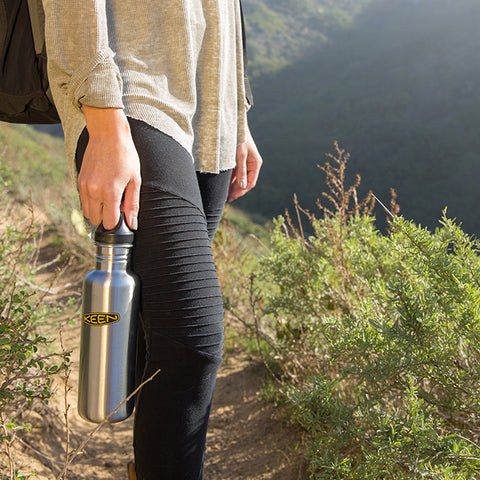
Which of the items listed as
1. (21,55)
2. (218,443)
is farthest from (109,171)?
(218,443)

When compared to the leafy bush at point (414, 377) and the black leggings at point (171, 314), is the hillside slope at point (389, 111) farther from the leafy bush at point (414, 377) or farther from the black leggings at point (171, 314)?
the black leggings at point (171, 314)

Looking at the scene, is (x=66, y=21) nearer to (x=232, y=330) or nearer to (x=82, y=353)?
(x=82, y=353)

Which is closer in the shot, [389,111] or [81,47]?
[81,47]

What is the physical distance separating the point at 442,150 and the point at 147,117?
1989 inches

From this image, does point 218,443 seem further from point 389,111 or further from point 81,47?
point 389,111

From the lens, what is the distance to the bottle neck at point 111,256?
993 mm

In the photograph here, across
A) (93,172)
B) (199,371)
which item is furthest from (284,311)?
(93,172)


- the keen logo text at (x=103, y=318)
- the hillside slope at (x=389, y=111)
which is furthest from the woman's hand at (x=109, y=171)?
the hillside slope at (x=389, y=111)

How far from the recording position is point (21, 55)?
1.17 meters

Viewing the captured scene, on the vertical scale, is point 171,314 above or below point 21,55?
below

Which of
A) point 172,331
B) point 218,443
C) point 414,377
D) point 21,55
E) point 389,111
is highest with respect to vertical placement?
point 21,55

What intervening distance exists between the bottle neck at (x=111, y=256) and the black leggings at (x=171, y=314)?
3 centimetres

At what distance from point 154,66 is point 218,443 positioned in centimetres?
175

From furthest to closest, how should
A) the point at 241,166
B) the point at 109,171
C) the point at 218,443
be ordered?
1. the point at 218,443
2. the point at 241,166
3. the point at 109,171
